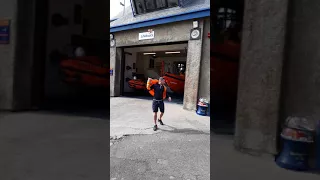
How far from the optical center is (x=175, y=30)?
8.30m

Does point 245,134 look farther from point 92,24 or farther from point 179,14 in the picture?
point 179,14

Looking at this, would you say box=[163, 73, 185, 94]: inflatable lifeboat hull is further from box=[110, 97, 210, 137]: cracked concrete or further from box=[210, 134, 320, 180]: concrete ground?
box=[210, 134, 320, 180]: concrete ground

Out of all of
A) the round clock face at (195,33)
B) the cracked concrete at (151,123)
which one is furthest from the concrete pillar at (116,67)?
the round clock face at (195,33)

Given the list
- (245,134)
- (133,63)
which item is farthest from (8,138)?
(133,63)

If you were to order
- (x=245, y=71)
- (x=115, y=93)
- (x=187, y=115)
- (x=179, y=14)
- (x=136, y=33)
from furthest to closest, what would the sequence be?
(x=115, y=93)
(x=136, y=33)
(x=179, y=14)
(x=187, y=115)
(x=245, y=71)

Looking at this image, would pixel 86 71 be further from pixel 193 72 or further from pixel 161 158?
pixel 193 72

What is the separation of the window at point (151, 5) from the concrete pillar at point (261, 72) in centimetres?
826

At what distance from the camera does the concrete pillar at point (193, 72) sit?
7742 mm

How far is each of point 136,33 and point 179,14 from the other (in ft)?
9.15

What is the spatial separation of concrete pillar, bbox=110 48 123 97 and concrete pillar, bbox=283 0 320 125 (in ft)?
32.9

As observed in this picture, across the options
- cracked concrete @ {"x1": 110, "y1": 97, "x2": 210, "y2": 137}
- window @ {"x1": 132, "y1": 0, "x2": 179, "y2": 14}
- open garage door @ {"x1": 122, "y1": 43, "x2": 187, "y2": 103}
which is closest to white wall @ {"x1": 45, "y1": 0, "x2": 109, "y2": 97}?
cracked concrete @ {"x1": 110, "y1": 97, "x2": 210, "y2": 137}

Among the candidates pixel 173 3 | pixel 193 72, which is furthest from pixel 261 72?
pixel 173 3

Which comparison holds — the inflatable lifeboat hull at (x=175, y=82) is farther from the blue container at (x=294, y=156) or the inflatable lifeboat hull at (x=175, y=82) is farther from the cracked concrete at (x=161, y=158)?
the blue container at (x=294, y=156)

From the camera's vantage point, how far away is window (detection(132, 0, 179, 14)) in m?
9.58
